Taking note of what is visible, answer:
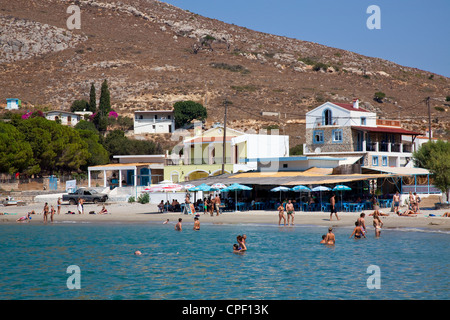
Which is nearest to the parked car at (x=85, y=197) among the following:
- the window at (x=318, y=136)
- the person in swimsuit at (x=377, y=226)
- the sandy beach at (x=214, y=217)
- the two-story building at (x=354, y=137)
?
the sandy beach at (x=214, y=217)

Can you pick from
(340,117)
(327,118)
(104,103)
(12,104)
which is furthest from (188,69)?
(340,117)

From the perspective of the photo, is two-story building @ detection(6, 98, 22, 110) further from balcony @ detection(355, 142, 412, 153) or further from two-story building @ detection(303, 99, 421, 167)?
balcony @ detection(355, 142, 412, 153)

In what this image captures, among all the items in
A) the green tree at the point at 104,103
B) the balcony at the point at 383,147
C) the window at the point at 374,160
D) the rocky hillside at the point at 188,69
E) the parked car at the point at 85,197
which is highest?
the rocky hillside at the point at 188,69

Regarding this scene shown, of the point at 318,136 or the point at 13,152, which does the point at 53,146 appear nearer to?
the point at 13,152

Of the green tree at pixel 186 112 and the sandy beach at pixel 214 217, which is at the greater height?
the green tree at pixel 186 112

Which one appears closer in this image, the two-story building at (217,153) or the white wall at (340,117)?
the white wall at (340,117)

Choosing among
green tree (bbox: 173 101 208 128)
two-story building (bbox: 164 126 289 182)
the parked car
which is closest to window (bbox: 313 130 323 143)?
two-story building (bbox: 164 126 289 182)

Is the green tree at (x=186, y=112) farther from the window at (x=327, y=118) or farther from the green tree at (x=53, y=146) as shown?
the window at (x=327, y=118)

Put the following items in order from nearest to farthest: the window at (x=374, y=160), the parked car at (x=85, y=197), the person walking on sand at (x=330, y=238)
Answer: the person walking on sand at (x=330, y=238), the parked car at (x=85, y=197), the window at (x=374, y=160)

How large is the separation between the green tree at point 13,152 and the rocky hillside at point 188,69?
41.0 metres

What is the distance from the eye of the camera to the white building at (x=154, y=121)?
94688 millimetres

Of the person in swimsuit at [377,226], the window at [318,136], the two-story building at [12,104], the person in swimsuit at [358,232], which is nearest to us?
the person in swimsuit at [358,232]

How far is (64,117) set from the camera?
304 ft
